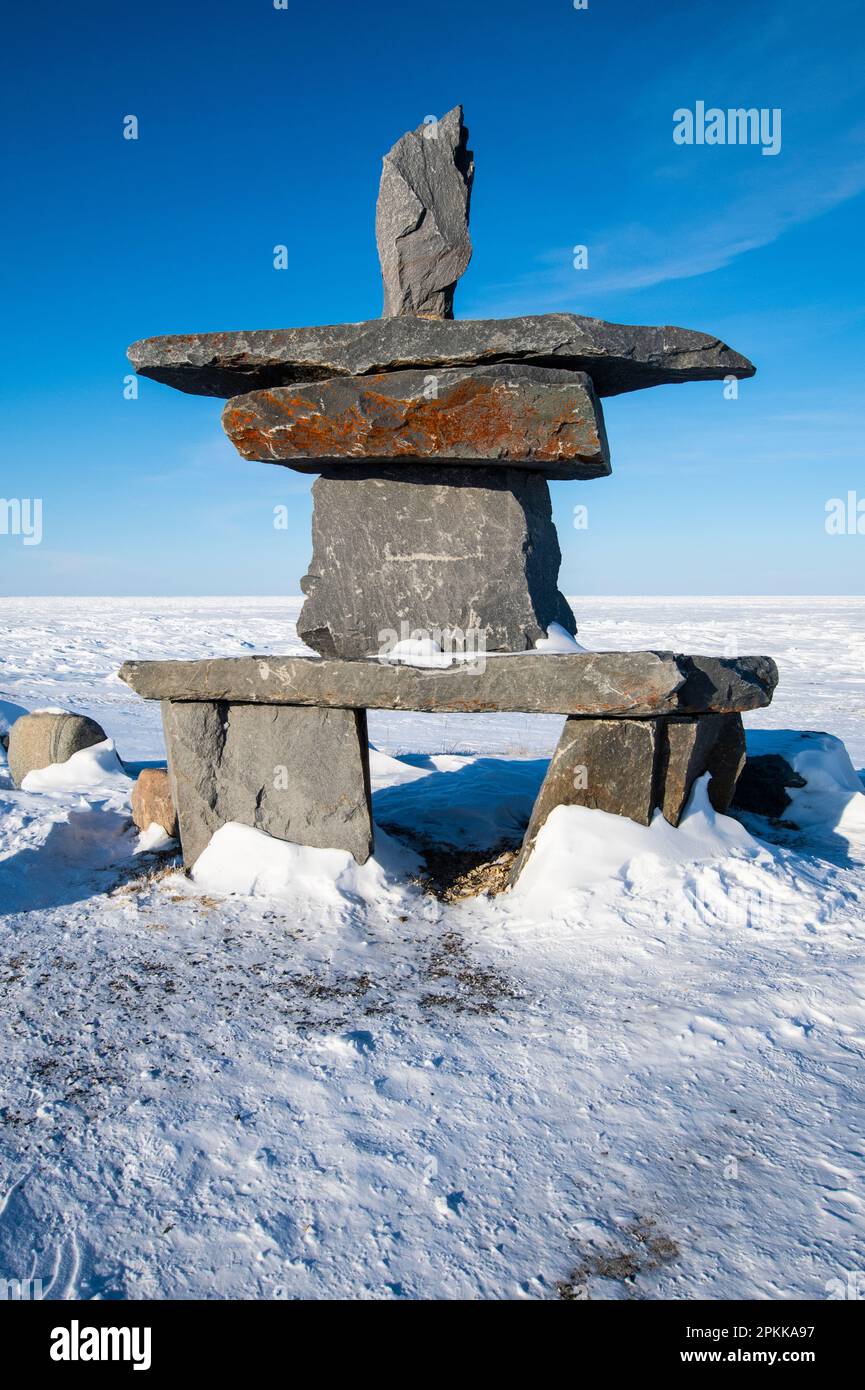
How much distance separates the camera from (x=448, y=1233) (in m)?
2.58

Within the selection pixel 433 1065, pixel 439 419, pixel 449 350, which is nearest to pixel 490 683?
pixel 439 419

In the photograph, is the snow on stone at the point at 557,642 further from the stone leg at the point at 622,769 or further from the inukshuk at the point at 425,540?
the stone leg at the point at 622,769

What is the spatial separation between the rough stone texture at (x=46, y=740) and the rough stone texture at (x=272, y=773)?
112 inches

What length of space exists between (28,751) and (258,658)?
12.8 feet

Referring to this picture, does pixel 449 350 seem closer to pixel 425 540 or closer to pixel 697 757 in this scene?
pixel 425 540

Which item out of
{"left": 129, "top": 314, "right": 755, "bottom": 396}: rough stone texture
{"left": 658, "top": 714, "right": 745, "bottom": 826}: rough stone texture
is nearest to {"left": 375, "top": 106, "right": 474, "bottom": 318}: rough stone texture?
{"left": 129, "top": 314, "right": 755, "bottom": 396}: rough stone texture

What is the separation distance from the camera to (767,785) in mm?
7172

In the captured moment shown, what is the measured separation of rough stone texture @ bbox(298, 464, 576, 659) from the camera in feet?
17.7

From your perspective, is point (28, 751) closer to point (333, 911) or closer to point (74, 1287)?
point (333, 911)

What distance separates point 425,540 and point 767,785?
11.3 ft

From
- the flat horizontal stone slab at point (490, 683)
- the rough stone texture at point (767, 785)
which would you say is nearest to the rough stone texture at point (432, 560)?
the flat horizontal stone slab at point (490, 683)
